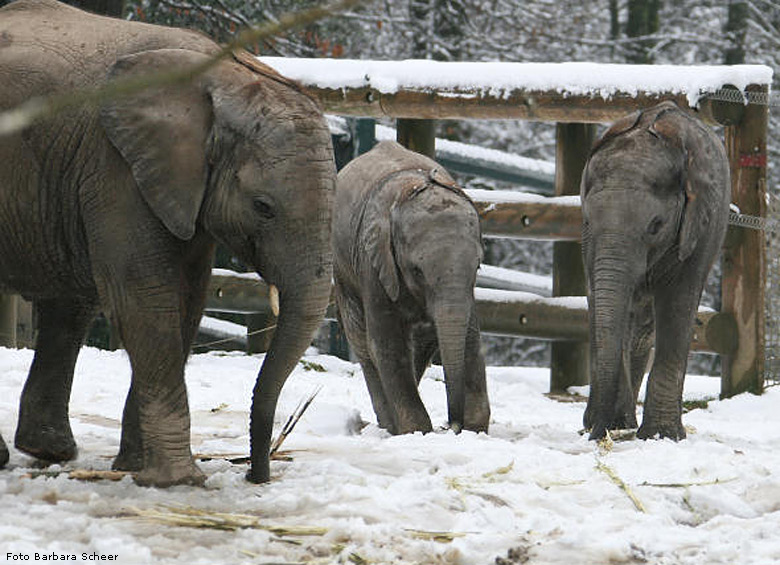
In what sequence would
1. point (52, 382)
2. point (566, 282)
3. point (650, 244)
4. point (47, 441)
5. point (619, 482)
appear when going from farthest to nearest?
point (566, 282) < point (650, 244) < point (52, 382) < point (47, 441) < point (619, 482)

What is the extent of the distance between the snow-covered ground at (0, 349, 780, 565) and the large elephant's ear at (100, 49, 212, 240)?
1.02 meters

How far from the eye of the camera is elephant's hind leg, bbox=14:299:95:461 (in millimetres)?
5965

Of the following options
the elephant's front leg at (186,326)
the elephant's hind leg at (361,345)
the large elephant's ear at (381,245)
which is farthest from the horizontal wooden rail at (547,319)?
the elephant's front leg at (186,326)

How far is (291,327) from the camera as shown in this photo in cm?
503

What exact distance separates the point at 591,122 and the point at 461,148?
294 cm

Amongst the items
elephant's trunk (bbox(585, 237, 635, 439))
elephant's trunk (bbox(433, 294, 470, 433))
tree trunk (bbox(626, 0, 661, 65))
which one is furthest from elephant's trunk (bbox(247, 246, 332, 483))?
tree trunk (bbox(626, 0, 661, 65))

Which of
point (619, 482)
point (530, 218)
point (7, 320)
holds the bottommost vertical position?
point (7, 320)

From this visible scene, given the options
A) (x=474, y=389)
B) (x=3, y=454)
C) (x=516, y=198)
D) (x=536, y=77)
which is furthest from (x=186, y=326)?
(x=516, y=198)

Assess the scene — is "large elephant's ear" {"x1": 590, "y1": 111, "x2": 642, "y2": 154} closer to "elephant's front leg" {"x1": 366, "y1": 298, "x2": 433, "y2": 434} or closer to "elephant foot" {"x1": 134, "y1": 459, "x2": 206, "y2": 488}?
"elephant's front leg" {"x1": 366, "y1": 298, "x2": 433, "y2": 434}

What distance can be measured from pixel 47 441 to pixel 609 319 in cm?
284

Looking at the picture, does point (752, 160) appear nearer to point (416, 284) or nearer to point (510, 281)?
point (510, 281)

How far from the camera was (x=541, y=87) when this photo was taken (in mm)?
10273

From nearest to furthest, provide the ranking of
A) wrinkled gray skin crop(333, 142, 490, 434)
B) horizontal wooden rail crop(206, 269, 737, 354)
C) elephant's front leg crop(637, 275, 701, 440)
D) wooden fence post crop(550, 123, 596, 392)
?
1. wrinkled gray skin crop(333, 142, 490, 434)
2. elephant's front leg crop(637, 275, 701, 440)
3. horizontal wooden rail crop(206, 269, 737, 354)
4. wooden fence post crop(550, 123, 596, 392)

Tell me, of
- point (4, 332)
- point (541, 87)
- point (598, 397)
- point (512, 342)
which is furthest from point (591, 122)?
point (512, 342)
